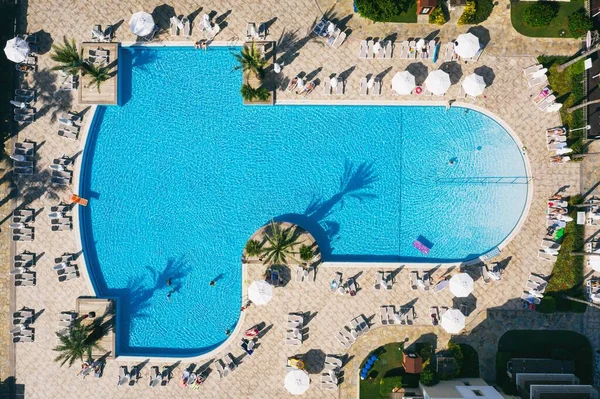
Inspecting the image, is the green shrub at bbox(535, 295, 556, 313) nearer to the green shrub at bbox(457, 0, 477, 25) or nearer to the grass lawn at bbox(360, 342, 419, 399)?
the grass lawn at bbox(360, 342, 419, 399)

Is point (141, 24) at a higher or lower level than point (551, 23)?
lower

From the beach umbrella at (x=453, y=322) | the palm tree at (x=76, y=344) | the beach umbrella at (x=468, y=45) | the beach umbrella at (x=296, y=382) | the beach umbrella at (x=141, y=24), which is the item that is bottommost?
the beach umbrella at (x=296, y=382)

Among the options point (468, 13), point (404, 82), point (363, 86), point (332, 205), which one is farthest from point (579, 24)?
point (332, 205)

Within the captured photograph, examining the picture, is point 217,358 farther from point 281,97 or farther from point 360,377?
point 281,97

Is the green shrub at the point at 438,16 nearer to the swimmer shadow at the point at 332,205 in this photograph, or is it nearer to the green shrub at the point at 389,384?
the swimmer shadow at the point at 332,205

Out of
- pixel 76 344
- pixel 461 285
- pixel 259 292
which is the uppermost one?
pixel 461 285

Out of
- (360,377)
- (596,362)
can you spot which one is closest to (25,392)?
(360,377)

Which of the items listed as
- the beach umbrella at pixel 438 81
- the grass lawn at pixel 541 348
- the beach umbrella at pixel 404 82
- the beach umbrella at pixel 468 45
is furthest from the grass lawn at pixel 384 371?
the beach umbrella at pixel 468 45

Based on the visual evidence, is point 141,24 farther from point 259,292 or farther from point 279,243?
point 259,292
